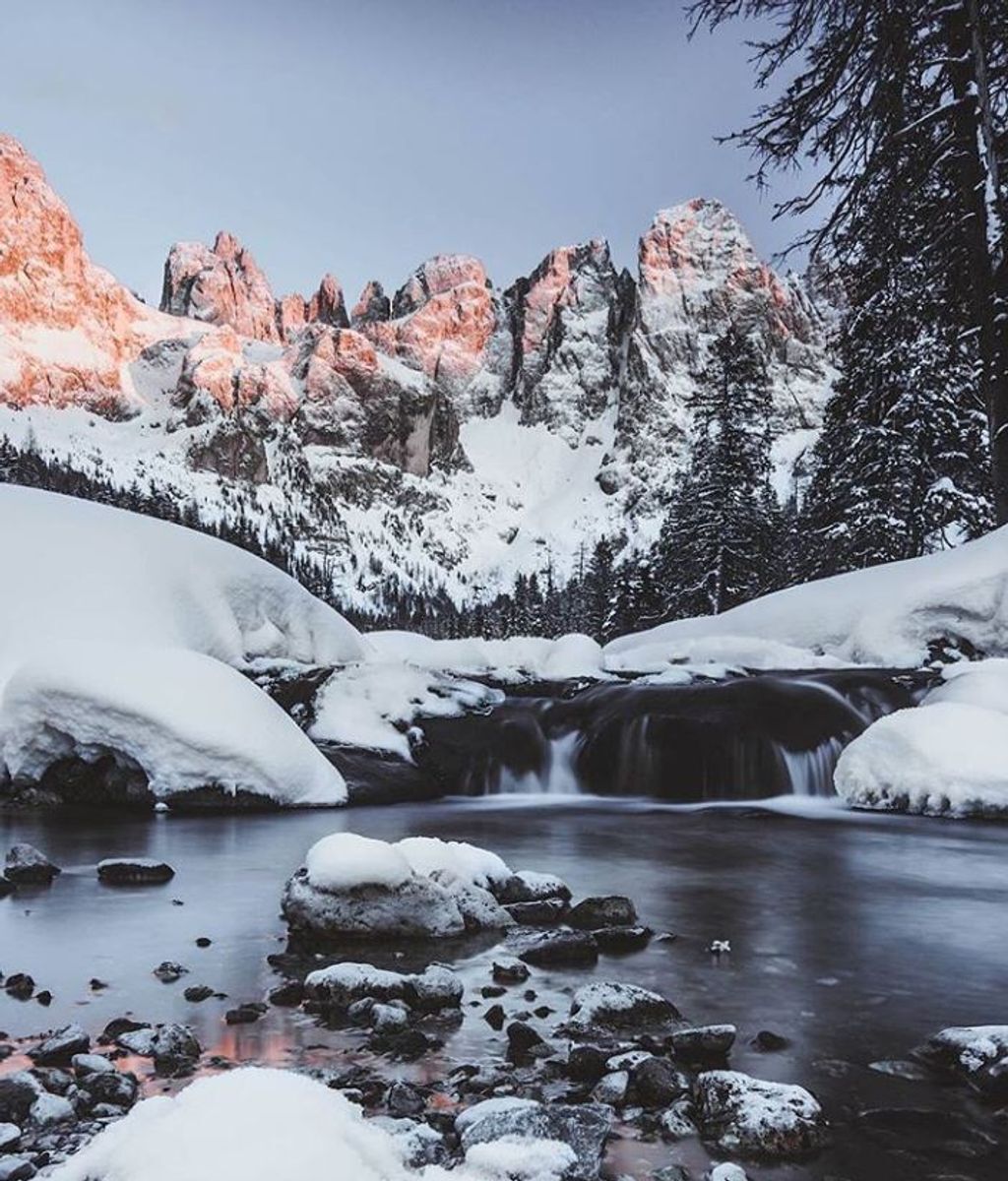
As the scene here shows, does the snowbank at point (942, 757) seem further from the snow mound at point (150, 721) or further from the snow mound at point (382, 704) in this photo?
the snow mound at point (150, 721)

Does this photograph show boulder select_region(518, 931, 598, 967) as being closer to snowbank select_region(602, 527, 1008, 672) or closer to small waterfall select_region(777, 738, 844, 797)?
small waterfall select_region(777, 738, 844, 797)

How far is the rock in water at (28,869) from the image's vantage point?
7.08 m

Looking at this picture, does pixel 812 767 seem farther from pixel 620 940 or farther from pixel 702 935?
pixel 620 940

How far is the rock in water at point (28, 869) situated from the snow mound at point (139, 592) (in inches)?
195

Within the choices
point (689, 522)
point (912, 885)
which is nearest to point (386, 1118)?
point (912, 885)

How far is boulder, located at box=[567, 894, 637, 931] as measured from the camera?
5949mm

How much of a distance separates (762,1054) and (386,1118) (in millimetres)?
1602

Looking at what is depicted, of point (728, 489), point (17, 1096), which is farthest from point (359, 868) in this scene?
point (728, 489)

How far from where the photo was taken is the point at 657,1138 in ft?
9.57

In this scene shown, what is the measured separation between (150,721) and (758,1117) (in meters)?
9.51

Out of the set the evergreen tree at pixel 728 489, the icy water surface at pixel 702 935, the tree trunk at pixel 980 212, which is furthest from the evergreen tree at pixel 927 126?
the evergreen tree at pixel 728 489

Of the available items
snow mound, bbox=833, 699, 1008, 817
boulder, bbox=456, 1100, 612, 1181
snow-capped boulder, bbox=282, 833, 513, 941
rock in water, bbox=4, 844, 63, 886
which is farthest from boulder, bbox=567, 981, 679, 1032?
snow mound, bbox=833, 699, 1008, 817

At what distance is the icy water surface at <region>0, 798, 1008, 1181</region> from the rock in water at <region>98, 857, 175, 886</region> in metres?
0.13

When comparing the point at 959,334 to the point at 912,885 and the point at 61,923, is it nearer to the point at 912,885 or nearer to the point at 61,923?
the point at 912,885
